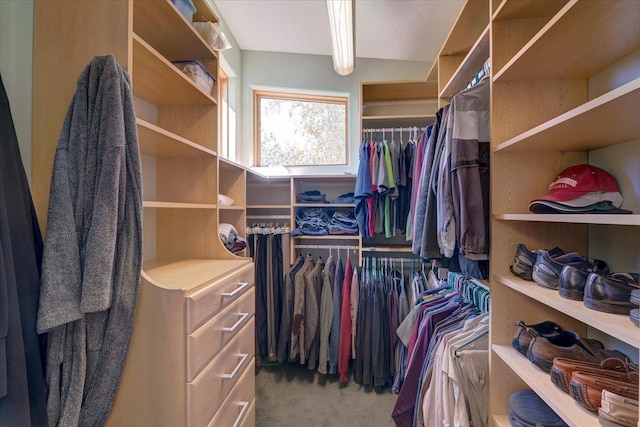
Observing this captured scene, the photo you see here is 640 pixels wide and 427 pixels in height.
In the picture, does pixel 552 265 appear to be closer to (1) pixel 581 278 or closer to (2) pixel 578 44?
(1) pixel 581 278

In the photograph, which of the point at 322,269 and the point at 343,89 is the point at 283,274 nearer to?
the point at 322,269

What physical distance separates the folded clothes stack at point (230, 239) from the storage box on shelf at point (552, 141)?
4.59ft

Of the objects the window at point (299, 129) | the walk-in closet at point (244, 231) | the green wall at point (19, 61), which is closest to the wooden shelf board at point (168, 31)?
the walk-in closet at point (244, 231)

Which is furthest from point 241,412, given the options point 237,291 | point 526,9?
point 526,9

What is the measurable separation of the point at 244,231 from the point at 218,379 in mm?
1127

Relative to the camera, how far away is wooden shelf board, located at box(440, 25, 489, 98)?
50.6 inches

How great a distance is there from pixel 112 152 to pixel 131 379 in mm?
700

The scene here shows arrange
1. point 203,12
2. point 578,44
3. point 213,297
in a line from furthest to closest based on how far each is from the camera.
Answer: point 203,12
point 213,297
point 578,44

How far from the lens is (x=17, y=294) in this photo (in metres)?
0.70

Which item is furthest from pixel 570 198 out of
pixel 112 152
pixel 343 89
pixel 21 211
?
pixel 343 89

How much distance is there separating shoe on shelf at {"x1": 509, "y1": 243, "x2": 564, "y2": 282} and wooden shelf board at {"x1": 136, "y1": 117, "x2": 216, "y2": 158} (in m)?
1.45

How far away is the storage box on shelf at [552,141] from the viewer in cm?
79

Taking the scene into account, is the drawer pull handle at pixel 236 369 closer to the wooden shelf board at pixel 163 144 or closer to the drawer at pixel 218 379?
the drawer at pixel 218 379

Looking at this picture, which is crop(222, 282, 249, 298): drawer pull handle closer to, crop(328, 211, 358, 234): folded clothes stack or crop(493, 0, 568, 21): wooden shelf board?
crop(328, 211, 358, 234): folded clothes stack
